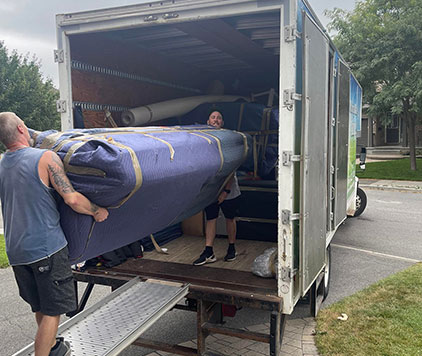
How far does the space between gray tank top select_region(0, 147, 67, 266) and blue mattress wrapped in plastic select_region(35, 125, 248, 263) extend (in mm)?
153

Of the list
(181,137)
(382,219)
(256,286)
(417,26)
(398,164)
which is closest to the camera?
(181,137)

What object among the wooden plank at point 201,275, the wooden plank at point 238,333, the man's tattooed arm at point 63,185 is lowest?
the wooden plank at point 238,333

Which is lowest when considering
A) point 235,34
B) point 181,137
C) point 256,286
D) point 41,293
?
point 256,286

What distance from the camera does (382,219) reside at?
35.1 feet

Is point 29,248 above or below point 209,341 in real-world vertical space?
above

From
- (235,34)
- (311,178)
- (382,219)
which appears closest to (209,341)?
(311,178)

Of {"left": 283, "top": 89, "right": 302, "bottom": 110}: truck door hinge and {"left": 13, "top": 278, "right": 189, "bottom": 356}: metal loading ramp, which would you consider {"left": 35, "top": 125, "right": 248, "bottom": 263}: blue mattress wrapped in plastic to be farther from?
{"left": 283, "top": 89, "right": 302, "bottom": 110}: truck door hinge

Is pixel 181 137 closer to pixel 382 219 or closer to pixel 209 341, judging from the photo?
pixel 209 341

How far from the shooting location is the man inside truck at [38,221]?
2.56 metres

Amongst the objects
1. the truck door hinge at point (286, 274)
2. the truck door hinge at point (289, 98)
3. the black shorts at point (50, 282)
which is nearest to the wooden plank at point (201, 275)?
the truck door hinge at point (286, 274)

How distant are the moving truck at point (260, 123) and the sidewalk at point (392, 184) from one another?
10.9 metres

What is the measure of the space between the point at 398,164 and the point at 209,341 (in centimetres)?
2116

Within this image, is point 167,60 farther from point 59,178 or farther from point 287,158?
point 59,178

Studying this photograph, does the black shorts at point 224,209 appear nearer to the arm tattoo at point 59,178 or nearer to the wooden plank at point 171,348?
the wooden plank at point 171,348
